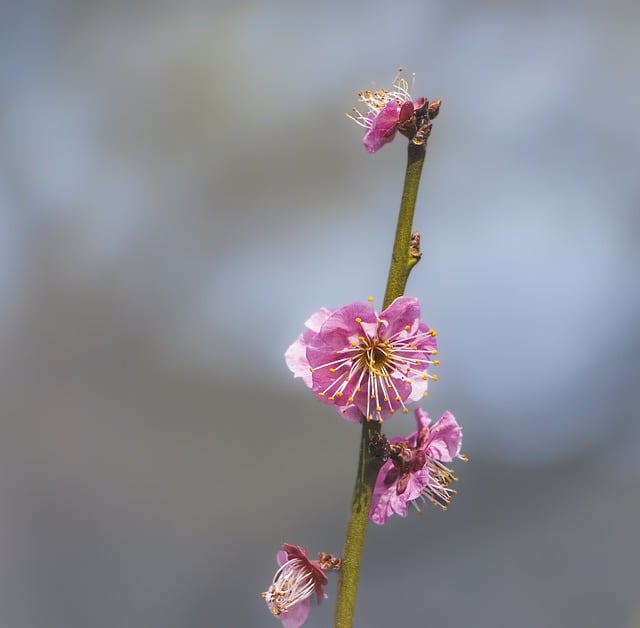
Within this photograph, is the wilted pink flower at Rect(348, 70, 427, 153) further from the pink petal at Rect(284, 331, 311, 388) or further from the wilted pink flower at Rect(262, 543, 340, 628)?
the wilted pink flower at Rect(262, 543, 340, 628)

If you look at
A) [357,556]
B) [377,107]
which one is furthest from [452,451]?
[377,107]

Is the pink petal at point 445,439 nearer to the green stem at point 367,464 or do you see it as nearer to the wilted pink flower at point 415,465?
the wilted pink flower at point 415,465

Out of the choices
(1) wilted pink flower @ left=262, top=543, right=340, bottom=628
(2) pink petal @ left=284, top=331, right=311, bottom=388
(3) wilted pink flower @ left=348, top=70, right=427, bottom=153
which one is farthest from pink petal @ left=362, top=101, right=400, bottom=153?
(1) wilted pink flower @ left=262, top=543, right=340, bottom=628

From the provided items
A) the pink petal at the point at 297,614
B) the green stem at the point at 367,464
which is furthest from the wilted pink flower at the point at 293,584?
the green stem at the point at 367,464

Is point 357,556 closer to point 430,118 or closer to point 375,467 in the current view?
point 375,467

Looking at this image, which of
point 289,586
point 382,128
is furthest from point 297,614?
point 382,128

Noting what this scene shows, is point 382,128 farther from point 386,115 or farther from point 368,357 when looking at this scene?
point 368,357

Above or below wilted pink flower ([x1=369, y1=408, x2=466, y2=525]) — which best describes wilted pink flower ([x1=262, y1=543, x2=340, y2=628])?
below
